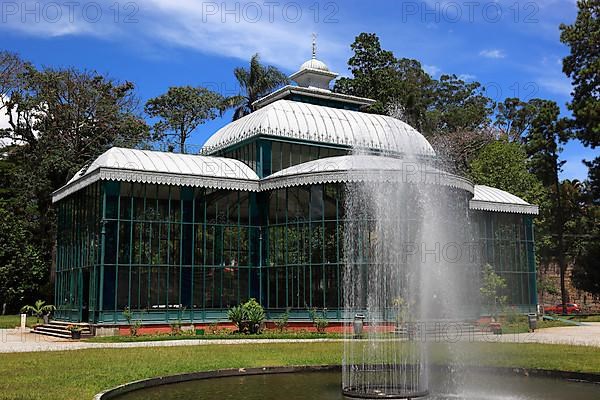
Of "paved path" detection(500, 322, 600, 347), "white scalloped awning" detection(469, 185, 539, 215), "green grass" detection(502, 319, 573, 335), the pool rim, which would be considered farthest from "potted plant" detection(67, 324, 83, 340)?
"white scalloped awning" detection(469, 185, 539, 215)

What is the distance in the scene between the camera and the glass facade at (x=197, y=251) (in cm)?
2519

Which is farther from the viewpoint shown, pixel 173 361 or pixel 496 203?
pixel 496 203

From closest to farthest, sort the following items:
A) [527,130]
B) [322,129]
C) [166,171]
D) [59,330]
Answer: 1. [59,330]
2. [166,171]
3. [322,129]
4. [527,130]

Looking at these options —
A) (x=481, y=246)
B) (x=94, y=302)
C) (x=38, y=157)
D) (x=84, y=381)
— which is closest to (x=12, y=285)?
(x=38, y=157)

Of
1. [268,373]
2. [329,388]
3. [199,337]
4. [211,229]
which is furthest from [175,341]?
[329,388]

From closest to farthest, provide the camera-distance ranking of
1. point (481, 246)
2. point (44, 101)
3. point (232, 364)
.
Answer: point (232, 364)
point (481, 246)
point (44, 101)

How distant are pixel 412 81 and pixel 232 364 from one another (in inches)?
1998

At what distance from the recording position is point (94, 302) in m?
24.7

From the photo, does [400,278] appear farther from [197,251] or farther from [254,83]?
[254,83]

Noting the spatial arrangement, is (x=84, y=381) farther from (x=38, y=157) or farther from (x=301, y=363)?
(x=38, y=157)

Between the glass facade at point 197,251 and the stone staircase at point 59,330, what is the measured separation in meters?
0.44

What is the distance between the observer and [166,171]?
26.1 meters

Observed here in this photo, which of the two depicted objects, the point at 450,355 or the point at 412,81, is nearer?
the point at 450,355

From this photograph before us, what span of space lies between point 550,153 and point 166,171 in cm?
3373
